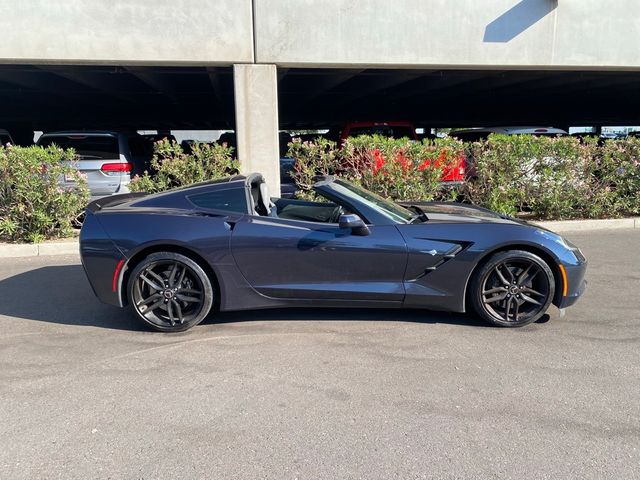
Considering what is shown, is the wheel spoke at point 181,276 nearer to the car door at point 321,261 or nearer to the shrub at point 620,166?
the car door at point 321,261

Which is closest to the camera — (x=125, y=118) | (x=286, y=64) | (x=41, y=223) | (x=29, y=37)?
(x=41, y=223)

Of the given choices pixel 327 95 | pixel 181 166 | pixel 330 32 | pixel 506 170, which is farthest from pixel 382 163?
pixel 327 95

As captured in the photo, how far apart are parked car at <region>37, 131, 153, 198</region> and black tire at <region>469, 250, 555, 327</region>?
650 cm

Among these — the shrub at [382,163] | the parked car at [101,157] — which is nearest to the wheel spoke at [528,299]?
the shrub at [382,163]

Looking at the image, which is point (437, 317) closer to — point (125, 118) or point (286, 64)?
point (286, 64)

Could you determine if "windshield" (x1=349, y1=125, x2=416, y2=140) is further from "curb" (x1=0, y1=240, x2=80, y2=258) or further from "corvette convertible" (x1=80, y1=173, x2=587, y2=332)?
"corvette convertible" (x1=80, y1=173, x2=587, y2=332)

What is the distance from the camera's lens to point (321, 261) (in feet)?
13.3

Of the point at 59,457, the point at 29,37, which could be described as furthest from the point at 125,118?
the point at 59,457

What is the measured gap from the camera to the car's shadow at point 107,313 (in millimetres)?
4402

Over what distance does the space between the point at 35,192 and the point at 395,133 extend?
6976 mm

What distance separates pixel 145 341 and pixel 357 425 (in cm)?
207

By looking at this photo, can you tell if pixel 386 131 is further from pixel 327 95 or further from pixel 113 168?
pixel 327 95

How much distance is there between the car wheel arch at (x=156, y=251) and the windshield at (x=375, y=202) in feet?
4.35

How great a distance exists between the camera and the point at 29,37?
7.71 m
